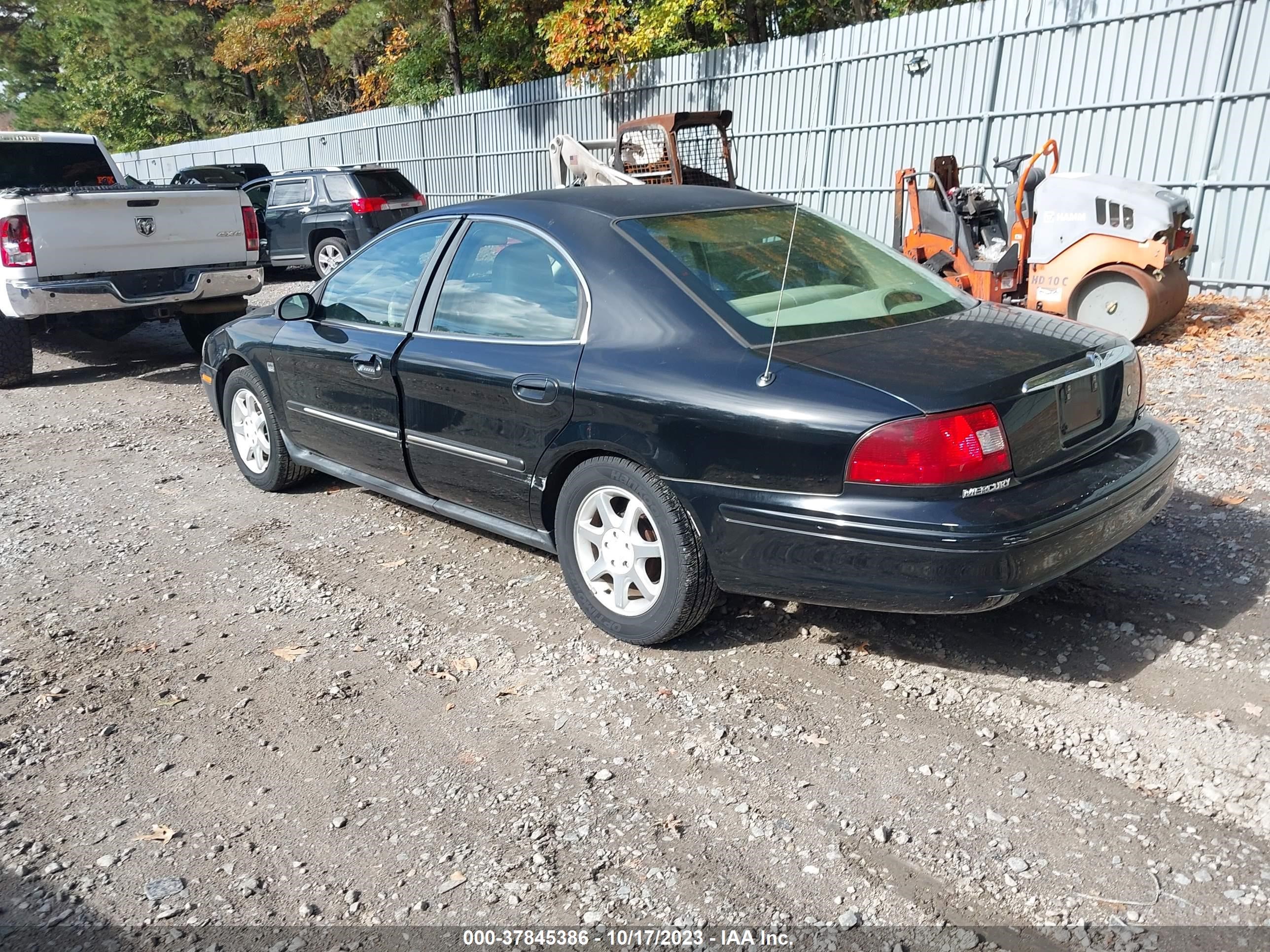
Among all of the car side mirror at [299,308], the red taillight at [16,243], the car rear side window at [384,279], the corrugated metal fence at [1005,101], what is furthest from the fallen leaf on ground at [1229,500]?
the red taillight at [16,243]

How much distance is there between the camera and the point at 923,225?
959 cm

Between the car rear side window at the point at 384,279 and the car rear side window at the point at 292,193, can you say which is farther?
the car rear side window at the point at 292,193

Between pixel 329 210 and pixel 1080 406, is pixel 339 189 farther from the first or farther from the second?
pixel 1080 406

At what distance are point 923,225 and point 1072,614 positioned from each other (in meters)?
6.50

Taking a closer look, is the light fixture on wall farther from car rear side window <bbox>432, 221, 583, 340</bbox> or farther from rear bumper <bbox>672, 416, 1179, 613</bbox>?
rear bumper <bbox>672, 416, 1179, 613</bbox>

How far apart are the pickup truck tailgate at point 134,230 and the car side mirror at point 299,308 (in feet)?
13.2

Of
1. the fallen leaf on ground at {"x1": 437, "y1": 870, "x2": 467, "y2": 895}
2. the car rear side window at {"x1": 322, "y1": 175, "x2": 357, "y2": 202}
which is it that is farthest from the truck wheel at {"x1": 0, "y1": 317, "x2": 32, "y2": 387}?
the fallen leaf on ground at {"x1": 437, "y1": 870, "x2": 467, "y2": 895}

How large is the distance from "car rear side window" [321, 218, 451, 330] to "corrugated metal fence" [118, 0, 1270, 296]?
8241 millimetres

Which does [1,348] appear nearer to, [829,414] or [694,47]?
[829,414]

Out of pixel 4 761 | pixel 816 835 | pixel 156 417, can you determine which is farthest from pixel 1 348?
pixel 816 835

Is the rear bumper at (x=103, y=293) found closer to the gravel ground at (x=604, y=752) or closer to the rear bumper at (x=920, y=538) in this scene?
the gravel ground at (x=604, y=752)

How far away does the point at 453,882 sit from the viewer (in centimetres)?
262

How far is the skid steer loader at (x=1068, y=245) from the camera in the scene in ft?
26.5

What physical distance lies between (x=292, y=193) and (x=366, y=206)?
164cm
